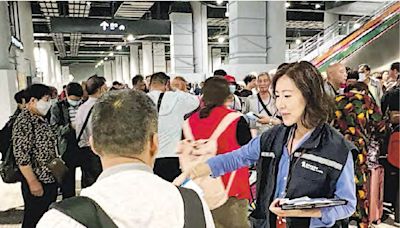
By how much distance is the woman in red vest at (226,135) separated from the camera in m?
2.49

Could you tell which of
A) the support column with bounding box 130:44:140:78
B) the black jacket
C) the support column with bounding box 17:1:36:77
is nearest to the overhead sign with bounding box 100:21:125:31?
the support column with bounding box 17:1:36:77

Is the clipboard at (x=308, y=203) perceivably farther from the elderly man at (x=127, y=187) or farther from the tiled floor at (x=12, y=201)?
the tiled floor at (x=12, y=201)

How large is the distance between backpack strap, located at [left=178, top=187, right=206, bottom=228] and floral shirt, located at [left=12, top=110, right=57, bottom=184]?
6.92 feet

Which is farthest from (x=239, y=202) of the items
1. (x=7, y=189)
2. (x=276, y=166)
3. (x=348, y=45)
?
(x=348, y=45)

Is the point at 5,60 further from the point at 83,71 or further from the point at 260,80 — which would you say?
the point at 83,71

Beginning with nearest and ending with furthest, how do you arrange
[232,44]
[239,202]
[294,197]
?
[294,197] < [239,202] < [232,44]

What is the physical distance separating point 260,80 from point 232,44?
4400mm

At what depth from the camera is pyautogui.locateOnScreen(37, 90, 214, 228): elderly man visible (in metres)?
0.80

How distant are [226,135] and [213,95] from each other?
271 mm

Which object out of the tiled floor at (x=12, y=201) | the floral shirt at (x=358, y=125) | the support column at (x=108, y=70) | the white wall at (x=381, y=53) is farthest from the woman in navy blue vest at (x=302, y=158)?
the support column at (x=108, y=70)

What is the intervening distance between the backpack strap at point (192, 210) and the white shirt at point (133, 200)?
1 centimetres

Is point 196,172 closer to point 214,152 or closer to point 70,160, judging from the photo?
point 214,152

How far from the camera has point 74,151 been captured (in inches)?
152

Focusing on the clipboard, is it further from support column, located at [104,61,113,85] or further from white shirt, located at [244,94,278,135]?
support column, located at [104,61,113,85]
